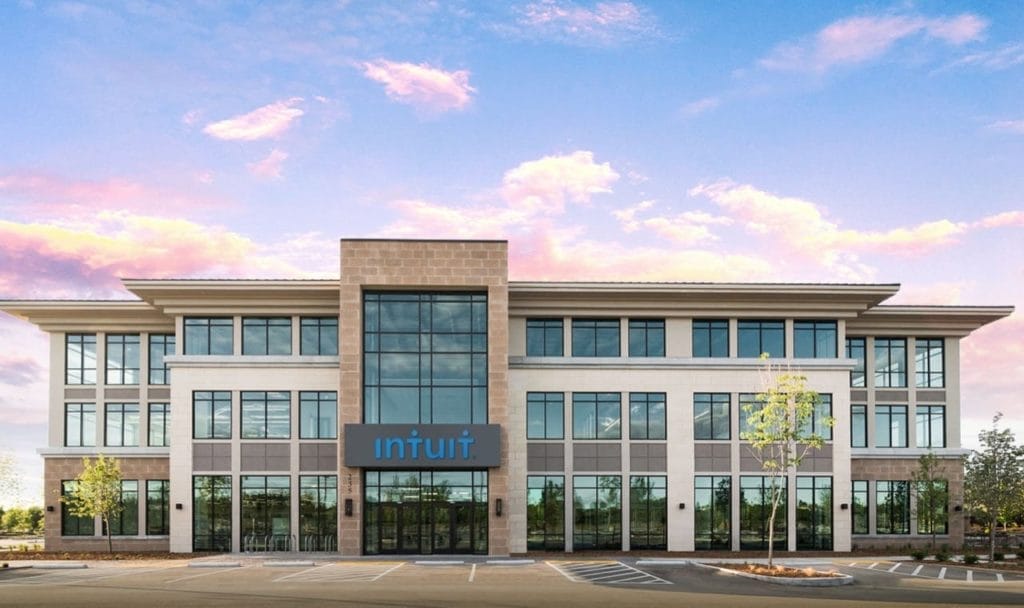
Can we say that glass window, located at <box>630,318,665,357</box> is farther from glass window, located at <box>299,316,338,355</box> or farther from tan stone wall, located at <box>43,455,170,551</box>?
tan stone wall, located at <box>43,455,170,551</box>

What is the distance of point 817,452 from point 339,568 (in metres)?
22.5

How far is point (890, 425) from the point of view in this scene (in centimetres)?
5050

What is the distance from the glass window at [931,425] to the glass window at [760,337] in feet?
33.5

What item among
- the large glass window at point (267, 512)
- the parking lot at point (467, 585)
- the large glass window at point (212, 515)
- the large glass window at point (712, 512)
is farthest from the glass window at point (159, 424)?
the large glass window at point (712, 512)

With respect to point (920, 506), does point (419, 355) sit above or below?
above

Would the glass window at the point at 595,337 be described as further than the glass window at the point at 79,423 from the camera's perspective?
No

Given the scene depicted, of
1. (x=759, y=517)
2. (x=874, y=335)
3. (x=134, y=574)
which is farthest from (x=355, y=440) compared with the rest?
(x=874, y=335)

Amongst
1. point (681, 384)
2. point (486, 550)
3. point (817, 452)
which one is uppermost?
point (681, 384)

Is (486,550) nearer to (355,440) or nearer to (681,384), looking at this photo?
(355,440)

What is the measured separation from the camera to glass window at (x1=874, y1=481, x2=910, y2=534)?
159ft

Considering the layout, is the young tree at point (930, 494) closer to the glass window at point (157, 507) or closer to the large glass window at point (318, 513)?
the large glass window at point (318, 513)

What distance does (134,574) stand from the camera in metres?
34.7

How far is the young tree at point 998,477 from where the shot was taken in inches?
1636

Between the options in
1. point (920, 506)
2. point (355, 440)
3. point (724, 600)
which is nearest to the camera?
point (724, 600)
